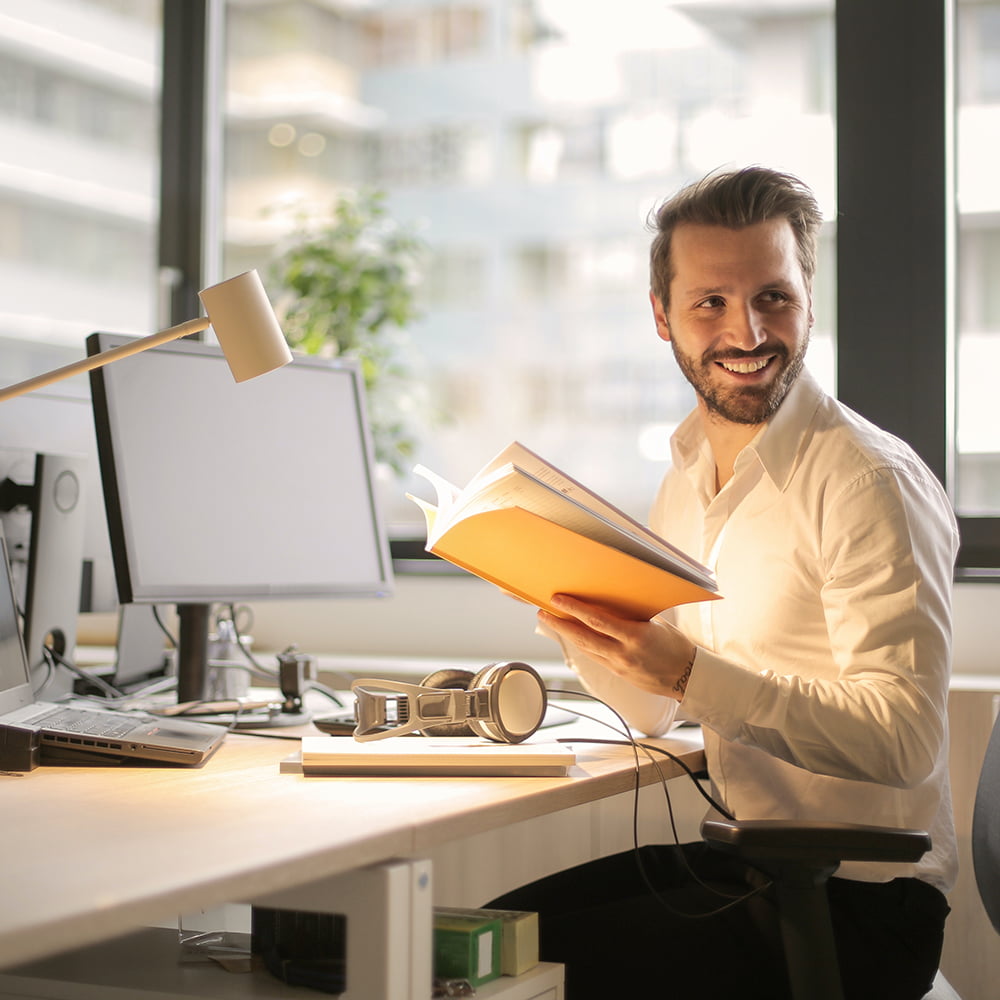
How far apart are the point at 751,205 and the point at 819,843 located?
2.75ft

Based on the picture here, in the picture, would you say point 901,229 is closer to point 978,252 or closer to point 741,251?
point 978,252

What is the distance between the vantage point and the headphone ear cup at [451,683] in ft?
4.90

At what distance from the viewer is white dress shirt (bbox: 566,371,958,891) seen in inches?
51.0

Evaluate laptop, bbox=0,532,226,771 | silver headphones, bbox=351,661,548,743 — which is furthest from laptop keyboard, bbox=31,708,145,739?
silver headphones, bbox=351,661,548,743

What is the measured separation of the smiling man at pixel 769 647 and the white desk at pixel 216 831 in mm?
157

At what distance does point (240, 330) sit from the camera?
140cm

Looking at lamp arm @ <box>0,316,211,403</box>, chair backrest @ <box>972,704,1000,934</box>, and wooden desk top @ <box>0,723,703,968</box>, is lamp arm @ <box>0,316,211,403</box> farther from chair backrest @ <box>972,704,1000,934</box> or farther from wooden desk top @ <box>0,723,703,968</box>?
chair backrest @ <box>972,704,1000,934</box>

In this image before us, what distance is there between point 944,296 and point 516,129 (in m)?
1.08

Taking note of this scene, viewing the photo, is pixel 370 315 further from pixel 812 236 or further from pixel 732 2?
pixel 812 236

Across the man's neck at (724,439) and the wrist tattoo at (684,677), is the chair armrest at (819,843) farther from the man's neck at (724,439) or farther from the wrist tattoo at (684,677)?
the man's neck at (724,439)

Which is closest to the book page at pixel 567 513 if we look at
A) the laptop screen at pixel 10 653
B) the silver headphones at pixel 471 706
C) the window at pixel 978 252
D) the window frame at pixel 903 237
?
the silver headphones at pixel 471 706

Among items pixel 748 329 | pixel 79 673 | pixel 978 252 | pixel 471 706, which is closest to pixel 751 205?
pixel 748 329

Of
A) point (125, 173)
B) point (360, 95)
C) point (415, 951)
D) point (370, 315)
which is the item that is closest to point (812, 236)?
point (415, 951)

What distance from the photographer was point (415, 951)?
102 cm
